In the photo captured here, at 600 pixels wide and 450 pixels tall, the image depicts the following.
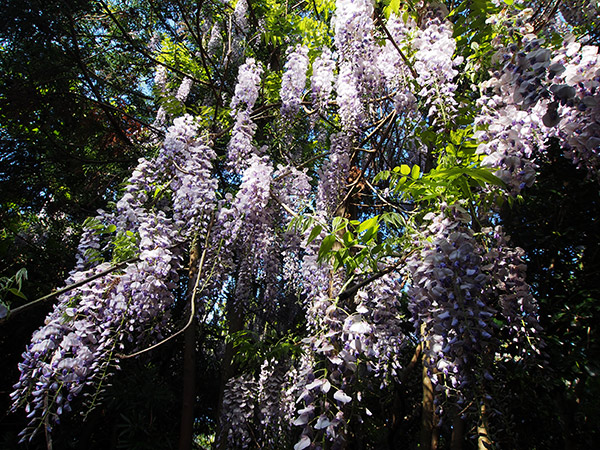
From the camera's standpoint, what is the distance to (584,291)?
342cm

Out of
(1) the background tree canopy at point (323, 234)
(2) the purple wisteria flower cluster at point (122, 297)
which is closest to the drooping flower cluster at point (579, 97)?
(1) the background tree canopy at point (323, 234)

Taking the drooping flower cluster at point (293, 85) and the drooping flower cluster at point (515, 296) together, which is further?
the drooping flower cluster at point (293, 85)

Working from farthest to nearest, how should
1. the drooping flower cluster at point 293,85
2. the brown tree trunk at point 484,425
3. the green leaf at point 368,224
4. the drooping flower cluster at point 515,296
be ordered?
the drooping flower cluster at point 293,85, the drooping flower cluster at point 515,296, the green leaf at point 368,224, the brown tree trunk at point 484,425

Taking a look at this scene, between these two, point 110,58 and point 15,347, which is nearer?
point 15,347

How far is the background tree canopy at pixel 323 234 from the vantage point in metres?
1.71

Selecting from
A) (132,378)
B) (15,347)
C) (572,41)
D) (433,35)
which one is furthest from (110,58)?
(572,41)

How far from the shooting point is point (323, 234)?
8.87 ft

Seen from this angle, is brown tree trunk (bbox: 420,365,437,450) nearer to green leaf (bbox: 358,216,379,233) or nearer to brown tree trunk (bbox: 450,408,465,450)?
brown tree trunk (bbox: 450,408,465,450)

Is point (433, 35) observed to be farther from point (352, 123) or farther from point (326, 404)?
point (326, 404)

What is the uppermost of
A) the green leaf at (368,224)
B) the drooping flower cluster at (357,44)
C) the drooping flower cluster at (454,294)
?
the drooping flower cluster at (357,44)

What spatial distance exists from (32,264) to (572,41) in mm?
6065

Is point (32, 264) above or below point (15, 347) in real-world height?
above

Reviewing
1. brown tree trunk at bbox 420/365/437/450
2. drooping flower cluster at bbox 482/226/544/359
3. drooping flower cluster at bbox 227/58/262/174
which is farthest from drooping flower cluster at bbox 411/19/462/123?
brown tree trunk at bbox 420/365/437/450

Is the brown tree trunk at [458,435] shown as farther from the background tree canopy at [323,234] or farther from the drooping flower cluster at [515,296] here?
the drooping flower cluster at [515,296]
